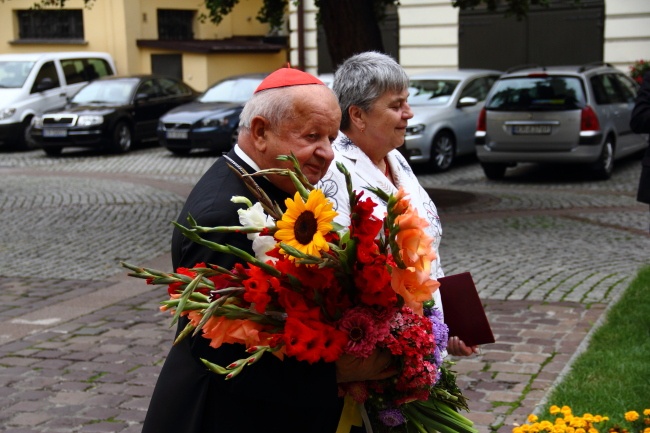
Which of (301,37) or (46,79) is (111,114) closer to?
(46,79)

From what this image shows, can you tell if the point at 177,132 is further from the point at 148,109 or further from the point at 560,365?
the point at 560,365

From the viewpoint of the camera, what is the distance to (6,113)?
70.2 ft

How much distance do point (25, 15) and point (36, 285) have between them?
73.6ft

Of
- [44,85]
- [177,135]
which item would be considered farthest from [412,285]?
[44,85]

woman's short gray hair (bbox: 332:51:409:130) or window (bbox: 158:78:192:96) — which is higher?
woman's short gray hair (bbox: 332:51:409:130)

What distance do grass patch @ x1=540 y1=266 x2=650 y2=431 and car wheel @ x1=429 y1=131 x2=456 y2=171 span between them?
9.60 meters

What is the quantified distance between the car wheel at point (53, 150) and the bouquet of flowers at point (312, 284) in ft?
62.9

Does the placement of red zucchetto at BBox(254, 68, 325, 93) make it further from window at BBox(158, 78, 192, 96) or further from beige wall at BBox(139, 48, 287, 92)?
beige wall at BBox(139, 48, 287, 92)

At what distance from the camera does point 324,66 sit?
2645 cm

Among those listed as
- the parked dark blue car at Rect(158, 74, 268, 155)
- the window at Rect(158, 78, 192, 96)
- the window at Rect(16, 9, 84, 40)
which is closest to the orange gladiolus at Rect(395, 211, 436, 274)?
the parked dark blue car at Rect(158, 74, 268, 155)

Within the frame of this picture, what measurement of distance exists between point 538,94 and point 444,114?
210 centimetres

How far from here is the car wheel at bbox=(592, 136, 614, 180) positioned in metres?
15.2

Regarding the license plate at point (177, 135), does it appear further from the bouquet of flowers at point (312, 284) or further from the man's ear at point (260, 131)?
the bouquet of flowers at point (312, 284)

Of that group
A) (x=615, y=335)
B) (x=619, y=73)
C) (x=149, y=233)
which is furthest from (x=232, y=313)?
(x=619, y=73)
